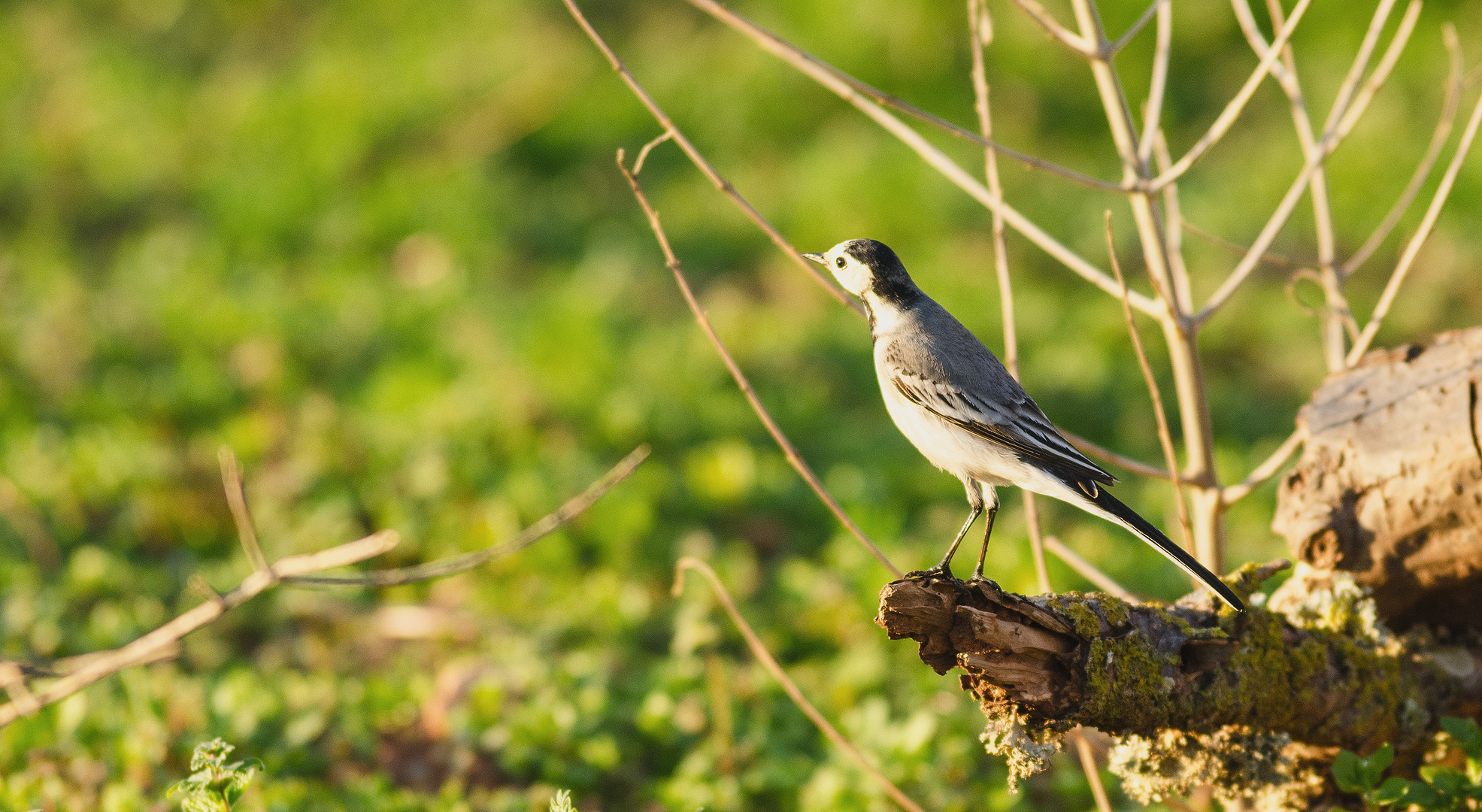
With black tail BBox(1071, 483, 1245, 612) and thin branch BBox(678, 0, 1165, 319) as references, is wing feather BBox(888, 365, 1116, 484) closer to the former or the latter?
black tail BBox(1071, 483, 1245, 612)

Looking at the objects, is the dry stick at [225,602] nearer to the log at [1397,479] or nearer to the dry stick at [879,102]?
the dry stick at [879,102]

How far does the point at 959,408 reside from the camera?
332cm

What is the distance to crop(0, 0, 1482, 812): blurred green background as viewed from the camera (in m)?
4.41

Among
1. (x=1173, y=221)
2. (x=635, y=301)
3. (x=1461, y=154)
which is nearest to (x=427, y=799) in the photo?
(x=1173, y=221)

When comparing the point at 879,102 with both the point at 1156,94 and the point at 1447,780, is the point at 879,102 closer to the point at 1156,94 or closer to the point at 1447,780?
the point at 1156,94

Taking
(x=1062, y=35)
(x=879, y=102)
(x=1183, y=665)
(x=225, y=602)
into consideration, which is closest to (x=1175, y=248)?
(x=1062, y=35)

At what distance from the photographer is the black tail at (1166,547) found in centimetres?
275

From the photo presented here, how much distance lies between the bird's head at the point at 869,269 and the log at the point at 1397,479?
1.31 meters

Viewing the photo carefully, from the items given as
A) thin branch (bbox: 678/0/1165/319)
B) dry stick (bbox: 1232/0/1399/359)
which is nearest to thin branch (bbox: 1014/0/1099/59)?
thin branch (bbox: 678/0/1165/319)

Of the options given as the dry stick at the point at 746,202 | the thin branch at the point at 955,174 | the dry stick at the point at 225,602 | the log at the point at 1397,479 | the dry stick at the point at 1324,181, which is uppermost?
the dry stick at the point at 1324,181

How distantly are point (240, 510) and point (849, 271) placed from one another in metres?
2.06

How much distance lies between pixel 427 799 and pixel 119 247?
6.83 metres

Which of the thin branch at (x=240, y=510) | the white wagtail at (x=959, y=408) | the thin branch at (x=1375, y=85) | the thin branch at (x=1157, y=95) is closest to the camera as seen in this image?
the thin branch at (x=240, y=510)

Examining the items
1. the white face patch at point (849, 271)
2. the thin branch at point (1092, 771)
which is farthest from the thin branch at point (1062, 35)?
the thin branch at point (1092, 771)
